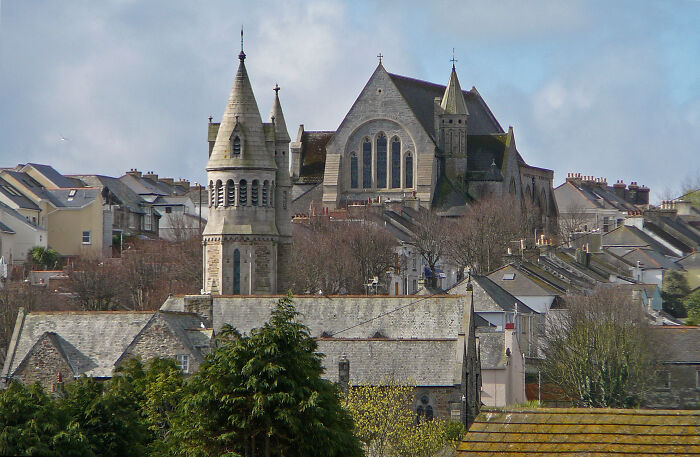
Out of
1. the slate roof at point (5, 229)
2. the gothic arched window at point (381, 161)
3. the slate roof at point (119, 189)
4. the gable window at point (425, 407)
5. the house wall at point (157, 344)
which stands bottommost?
the gable window at point (425, 407)

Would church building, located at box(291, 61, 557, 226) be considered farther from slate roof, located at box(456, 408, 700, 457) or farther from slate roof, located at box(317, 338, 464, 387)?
slate roof, located at box(456, 408, 700, 457)

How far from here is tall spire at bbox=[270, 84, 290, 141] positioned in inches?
3314

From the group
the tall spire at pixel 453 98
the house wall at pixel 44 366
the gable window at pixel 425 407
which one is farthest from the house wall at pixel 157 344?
the tall spire at pixel 453 98

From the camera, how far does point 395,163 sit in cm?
13650

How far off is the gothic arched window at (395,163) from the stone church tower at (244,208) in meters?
55.3

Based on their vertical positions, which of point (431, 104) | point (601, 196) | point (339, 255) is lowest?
point (339, 255)

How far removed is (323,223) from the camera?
11406 centimetres

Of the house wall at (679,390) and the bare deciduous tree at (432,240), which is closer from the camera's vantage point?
the house wall at (679,390)

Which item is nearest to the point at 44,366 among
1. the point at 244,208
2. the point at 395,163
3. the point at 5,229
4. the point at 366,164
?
the point at 244,208

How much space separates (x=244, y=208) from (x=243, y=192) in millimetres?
724

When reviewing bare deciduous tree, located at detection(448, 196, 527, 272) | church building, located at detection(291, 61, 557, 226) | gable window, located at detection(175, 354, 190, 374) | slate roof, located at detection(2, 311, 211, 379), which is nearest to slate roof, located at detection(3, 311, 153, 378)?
slate roof, located at detection(2, 311, 211, 379)

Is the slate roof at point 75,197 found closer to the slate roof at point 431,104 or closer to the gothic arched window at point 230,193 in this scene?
the slate roof at point 431,104

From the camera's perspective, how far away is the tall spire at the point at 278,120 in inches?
3314

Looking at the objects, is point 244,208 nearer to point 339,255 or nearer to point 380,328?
point 380,328
